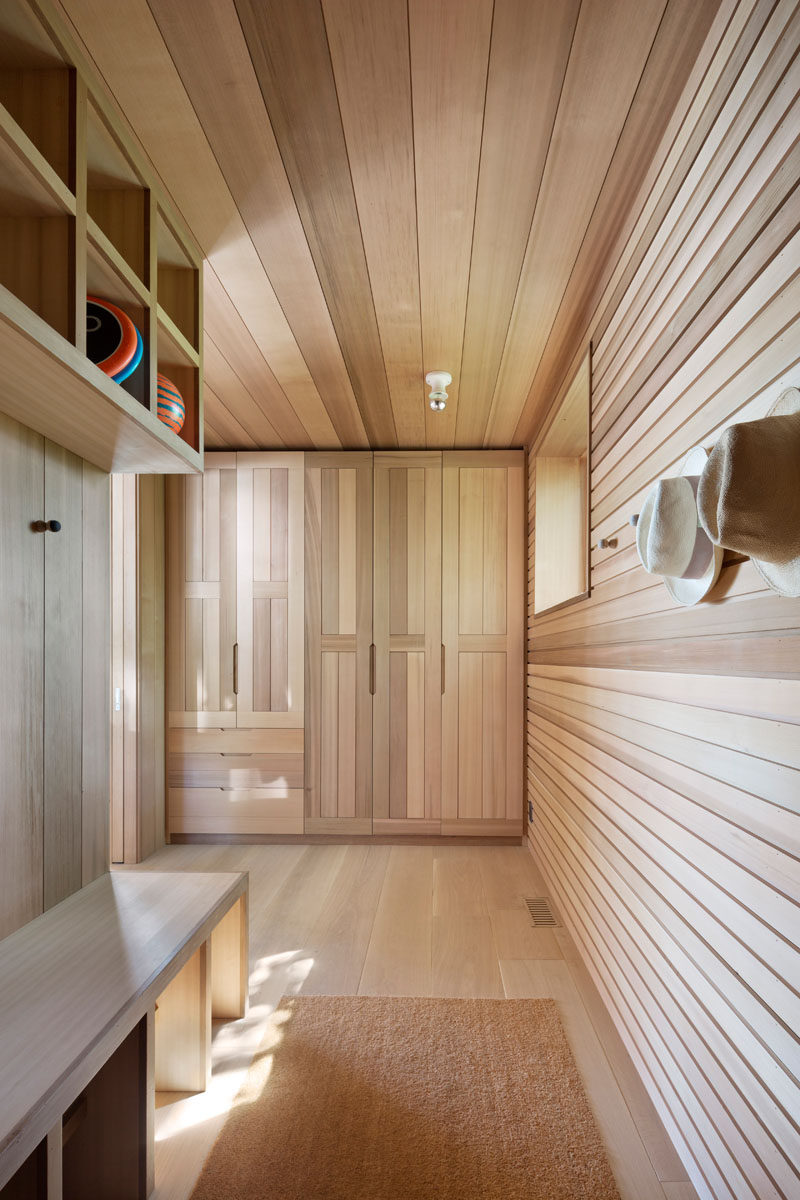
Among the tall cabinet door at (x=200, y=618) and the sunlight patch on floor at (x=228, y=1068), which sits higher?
the tall cabinet door at (x=200, y=618)

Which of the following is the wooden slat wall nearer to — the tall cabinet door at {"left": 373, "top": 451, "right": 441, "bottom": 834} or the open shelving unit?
the open shelving unit

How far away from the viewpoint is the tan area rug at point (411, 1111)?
1668mm

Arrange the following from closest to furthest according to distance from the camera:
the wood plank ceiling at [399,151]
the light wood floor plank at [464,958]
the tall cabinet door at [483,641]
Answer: the wood plank ceiling at [399,151] → the light wood floor plank at [464,958] → the tall cabinet door at [483,641]

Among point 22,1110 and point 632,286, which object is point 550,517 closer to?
point 632,286

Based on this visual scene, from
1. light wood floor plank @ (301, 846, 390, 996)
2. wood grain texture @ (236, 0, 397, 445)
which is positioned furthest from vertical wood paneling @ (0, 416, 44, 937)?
light wood floor plank @ (301, 846, 390, 996)

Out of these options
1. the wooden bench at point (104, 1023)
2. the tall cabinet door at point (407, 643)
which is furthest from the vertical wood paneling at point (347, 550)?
the wooden bench at point (104, 1023)

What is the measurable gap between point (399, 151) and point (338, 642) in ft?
10.1

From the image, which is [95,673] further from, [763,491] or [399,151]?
[763,491]

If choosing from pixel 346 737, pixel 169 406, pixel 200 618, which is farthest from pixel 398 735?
pixel 169 406

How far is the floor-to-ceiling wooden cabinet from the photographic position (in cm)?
452

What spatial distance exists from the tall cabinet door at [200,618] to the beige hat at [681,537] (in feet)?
11.0

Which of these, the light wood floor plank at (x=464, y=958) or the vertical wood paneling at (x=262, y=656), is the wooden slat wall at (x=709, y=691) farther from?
the vertical wood paneling at (x=262, y=656)

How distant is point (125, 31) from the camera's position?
1.49 metres

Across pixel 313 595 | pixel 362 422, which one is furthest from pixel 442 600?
pixel 362 422
